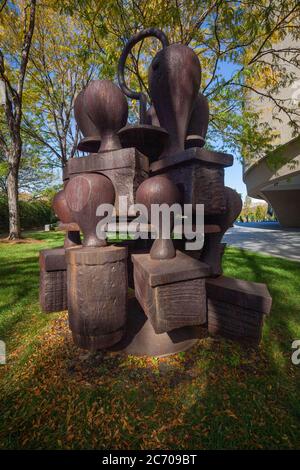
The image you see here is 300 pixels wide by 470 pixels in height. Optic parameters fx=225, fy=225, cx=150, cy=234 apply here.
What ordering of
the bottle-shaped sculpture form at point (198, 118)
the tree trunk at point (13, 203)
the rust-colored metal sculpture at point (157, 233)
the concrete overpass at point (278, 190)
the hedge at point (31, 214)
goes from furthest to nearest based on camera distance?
the concrete overpass at point (278, 190) < the hedge at point (31, 214) < the tree trunk at point (13, 203) < the bottle-shaped sculpture form at point (198, 118) < the rust-colored metal sculpture at point (157, 233)

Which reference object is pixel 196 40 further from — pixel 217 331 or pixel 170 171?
pixel 217 331

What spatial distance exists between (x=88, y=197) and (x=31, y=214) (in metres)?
20.3

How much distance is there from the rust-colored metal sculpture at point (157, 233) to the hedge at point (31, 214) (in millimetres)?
15838

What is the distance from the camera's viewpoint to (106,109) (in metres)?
1.65

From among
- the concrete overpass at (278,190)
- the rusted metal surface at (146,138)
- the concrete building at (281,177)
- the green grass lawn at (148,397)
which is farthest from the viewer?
the concrete overpass at (278,190)

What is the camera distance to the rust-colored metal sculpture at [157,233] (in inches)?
53.5

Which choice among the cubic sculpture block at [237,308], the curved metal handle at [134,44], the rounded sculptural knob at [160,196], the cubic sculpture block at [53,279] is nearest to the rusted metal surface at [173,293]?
the rounded sculptural knob at [160,196]

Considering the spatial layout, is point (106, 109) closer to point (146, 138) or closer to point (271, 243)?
point (146, 138)

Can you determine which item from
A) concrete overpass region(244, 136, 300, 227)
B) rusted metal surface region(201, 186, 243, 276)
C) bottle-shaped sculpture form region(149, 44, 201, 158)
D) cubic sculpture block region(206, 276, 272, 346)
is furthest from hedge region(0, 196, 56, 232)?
concrete overpass region(244, 136, 300, 227)

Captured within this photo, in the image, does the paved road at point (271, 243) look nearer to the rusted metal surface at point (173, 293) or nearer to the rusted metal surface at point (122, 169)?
the rusted metal surface at point (173, 293)

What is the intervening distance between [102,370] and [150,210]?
120cm

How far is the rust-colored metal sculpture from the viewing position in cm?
136

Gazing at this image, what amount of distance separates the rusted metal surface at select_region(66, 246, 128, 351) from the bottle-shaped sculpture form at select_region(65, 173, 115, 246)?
182 mm
